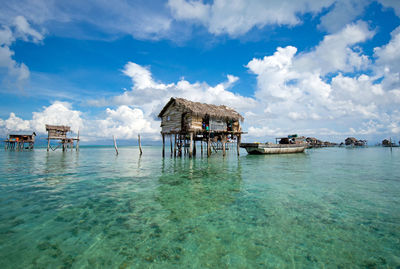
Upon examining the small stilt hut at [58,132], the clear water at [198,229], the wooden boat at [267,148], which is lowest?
the clear water at [198,229]

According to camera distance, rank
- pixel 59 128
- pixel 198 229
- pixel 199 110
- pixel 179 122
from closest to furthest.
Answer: pixel 198 229 < pixel 199 110 < pixel 179 122 < pixel 59 128

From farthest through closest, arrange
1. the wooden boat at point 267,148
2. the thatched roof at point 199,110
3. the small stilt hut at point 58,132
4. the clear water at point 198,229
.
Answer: the small stilt hut at point 58,132 < the wooden boat at point 267,148 < the thatched roof at point 199,110 < the clear water at point 198,229

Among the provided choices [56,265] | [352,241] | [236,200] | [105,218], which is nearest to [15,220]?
[105,218]

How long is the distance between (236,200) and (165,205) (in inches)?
97.5

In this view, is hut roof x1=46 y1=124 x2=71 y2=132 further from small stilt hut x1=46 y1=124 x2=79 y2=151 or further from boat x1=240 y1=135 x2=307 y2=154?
boat x1=240 y1=135 x2=307 y2=154

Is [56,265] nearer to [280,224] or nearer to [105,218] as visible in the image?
[105,218]

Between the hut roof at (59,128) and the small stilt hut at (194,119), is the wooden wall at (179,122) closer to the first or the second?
the small stilt hut at (194,119)

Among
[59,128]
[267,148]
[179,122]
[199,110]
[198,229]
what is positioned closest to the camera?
[198,229]

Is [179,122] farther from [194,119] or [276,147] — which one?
[276,147]

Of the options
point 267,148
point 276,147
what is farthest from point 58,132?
point 276,147

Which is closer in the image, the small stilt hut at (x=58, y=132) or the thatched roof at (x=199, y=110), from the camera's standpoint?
the thatched roof at (x=199, y=110)

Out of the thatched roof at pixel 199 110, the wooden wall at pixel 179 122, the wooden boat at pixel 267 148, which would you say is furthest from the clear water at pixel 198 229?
the wooden boat at pixel 267 148

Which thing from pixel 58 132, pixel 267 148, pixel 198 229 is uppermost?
pixel 58 132

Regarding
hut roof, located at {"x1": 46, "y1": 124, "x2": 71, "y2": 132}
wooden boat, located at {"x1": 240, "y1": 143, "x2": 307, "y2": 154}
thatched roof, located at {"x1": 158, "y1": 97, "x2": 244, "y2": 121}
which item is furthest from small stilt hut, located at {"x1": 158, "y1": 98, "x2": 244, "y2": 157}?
hut roof, located at {"x1": 46, "y1": 124, "x2": 71, "y2": 132}
